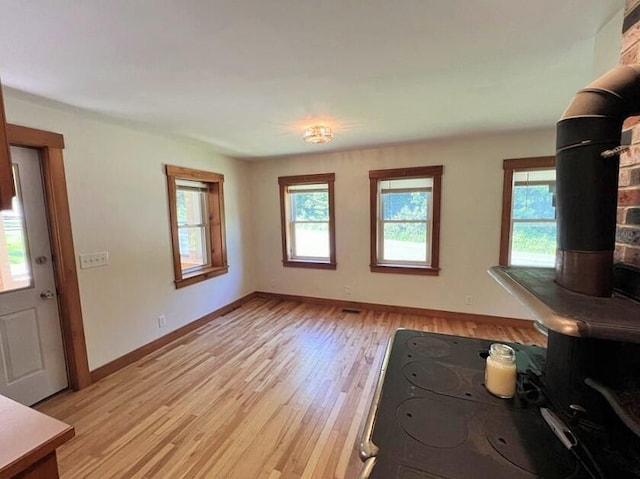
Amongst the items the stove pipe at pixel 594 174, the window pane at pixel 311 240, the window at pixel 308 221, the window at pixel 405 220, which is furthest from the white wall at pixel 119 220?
the stove pipe at pixel 594 174

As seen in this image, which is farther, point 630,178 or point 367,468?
point 630,178

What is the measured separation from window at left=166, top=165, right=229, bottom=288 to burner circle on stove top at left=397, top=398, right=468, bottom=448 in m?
3.13

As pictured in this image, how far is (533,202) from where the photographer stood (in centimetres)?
346

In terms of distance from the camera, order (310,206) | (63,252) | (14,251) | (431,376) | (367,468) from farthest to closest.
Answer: (310,206) < (63,252) < (14,251) < (431,376) < (367,468)

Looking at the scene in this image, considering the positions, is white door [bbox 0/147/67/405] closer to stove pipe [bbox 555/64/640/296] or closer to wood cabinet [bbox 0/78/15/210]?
wood cabinet [bbox 0/78/15/210]

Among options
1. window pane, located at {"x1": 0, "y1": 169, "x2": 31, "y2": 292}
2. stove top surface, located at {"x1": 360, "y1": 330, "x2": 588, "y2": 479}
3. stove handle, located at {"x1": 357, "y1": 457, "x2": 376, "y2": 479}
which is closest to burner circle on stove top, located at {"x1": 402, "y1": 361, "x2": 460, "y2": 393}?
stove top surface, located at {"x1": 360, "y1": 330, "x2": 588, "y2": 479}

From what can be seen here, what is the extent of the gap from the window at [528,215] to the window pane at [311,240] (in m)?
2.40

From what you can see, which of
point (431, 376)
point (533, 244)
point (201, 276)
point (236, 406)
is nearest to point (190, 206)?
point (201, 276)

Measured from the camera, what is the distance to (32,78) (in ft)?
5.92

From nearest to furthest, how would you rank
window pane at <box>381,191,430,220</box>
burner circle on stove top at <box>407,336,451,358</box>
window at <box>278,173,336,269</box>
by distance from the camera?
burner circle on stove top at <box>407,336,451,358</box>, window pane at <box>381,191,430,220</box>, window at <box>278,173,336,269</box>

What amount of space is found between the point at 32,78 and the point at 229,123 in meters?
1.35

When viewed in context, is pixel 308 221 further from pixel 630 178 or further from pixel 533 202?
pixel 630 178

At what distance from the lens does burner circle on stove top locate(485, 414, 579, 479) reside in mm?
804

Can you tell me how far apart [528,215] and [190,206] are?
4.27 m
